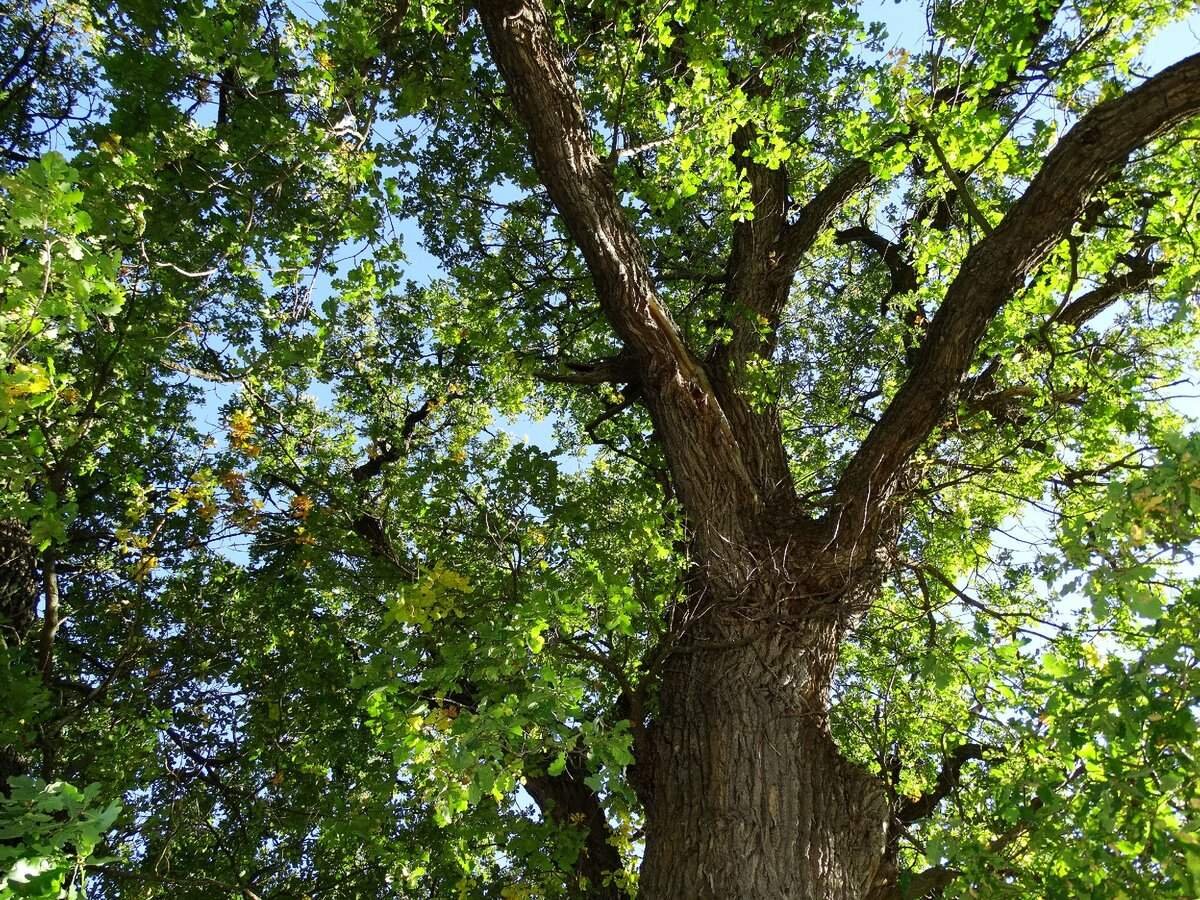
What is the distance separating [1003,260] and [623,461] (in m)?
4.96

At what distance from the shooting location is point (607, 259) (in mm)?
4734

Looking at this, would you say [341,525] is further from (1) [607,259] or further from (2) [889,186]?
(2) [889,186]

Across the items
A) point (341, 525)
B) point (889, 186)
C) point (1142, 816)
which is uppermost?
point (889, 186)

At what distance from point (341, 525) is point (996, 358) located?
5.14m

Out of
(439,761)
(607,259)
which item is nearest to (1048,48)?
(607,259)

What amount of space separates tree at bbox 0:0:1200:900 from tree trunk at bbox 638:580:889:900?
0.02 meters

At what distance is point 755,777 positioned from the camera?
12.7 feet

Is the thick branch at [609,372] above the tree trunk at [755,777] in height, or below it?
above

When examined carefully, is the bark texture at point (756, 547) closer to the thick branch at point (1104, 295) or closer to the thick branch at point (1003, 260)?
the thick branch at point (1003, 260)

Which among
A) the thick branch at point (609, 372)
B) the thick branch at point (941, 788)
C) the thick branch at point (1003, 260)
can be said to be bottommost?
the thick branch at point (941, 788)

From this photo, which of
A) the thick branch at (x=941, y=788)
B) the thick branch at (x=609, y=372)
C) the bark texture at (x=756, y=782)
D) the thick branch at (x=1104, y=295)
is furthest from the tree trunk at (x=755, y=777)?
the thick branch at (x=1104, y=295)

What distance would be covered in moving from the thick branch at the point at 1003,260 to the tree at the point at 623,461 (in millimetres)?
19

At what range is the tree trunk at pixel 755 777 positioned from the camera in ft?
11.9

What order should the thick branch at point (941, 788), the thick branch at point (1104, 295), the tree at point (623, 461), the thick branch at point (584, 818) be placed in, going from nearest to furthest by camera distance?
the tree at point (623, 461), the thick branch at point (584, 818), the thick branch at point (1104, 295), the thick branch at point (941, 788)
